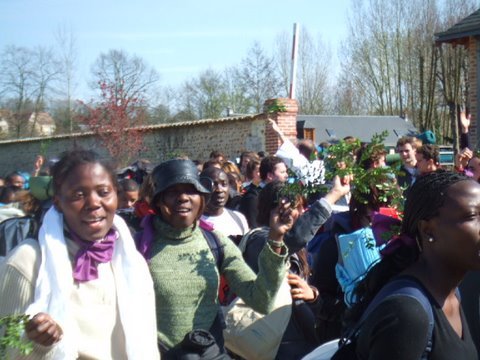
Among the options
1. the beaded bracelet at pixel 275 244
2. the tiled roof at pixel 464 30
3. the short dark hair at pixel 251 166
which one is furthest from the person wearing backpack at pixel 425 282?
the tiled roof at pixel 464 30

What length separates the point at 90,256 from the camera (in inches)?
109

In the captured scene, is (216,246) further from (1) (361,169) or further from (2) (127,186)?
(2) (127,186)

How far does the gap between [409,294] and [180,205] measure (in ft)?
5.22

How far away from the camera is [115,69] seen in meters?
32.5

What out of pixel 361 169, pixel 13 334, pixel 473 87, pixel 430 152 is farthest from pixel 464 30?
pixel 13 334

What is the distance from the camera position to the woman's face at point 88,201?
111 inches

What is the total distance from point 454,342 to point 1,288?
166cm

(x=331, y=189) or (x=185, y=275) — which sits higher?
(x=331, y=189)

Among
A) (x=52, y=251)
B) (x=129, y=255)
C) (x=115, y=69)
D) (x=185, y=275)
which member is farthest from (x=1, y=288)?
(x=115, y=69)

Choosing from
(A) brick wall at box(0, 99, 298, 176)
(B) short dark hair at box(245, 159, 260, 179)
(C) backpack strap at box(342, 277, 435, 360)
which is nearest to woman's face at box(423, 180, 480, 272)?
(C) backpack strap at box(342, 277, 435, 360)

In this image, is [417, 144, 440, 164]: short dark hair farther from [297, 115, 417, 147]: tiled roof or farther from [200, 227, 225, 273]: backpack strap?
[297, 115, 417, 147]: tiled roof

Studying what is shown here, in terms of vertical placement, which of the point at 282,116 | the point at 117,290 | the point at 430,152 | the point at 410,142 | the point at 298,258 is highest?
the point at 282,116

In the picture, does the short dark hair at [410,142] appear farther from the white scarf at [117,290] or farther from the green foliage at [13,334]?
the green foliage at [13,334]

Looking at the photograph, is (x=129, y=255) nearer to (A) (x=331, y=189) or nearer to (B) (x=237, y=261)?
(B) (x=237, y=261)
